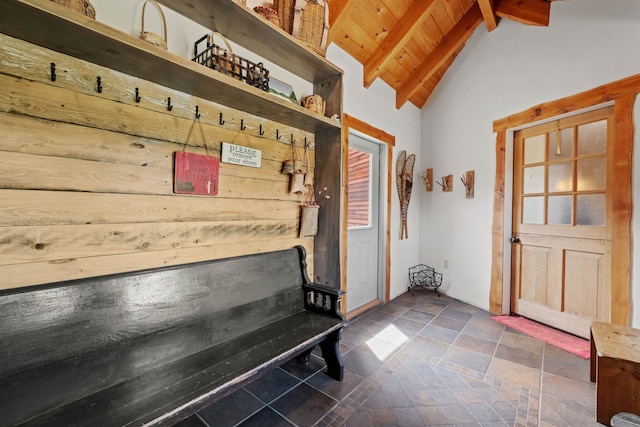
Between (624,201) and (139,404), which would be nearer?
(139,404)

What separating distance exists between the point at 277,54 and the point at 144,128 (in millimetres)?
976

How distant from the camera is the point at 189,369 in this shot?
120cm

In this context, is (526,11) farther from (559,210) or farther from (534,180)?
(559,210)

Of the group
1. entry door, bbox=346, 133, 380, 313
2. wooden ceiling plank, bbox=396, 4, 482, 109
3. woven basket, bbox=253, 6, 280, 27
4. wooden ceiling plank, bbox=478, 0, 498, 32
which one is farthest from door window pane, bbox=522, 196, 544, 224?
woven basket, bbox=253, 6, 280, 27

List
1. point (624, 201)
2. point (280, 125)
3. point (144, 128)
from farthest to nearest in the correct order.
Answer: point (624, 201)
point (280, 125)
point (144, 128)

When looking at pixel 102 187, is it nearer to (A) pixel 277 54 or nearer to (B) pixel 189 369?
(B) pixel 189 369

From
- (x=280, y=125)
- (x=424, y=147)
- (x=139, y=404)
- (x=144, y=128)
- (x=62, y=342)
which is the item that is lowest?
(x=139, y=404)

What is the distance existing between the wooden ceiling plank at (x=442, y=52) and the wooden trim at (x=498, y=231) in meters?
1.05

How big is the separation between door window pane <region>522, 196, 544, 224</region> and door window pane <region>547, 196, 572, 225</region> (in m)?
0.07

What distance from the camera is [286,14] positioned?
1.67 meters

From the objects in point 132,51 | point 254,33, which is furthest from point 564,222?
point 132,51

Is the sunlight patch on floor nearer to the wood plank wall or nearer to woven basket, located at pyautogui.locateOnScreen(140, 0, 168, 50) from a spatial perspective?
the wood plank wall

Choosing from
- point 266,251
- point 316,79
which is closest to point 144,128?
point 266,251

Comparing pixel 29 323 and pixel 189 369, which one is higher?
pixel 29 323
